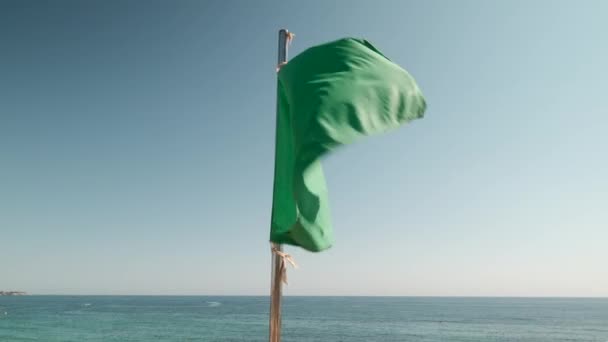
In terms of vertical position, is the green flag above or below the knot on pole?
above

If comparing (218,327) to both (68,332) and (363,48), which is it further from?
(363,48)

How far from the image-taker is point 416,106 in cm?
368

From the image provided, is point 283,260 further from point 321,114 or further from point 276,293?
point 321,114

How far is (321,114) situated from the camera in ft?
9.84

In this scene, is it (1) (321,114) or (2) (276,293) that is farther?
(2) (276,293)

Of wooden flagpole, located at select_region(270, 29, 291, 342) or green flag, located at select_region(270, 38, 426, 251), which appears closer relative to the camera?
green flag, located at select_region(270, 38, 426, 251)

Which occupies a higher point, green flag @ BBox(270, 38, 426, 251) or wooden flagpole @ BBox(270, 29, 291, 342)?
green flag @ BBox(270, 38, 426, 251)

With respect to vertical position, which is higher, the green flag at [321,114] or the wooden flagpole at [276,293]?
the green flag at [321,114]

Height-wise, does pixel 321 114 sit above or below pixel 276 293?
above

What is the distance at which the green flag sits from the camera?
113 inches

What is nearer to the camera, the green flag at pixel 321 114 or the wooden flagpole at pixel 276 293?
the green flag at pixel 321 114

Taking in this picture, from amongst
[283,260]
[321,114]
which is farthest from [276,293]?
[321,114]

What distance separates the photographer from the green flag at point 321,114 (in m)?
2.87

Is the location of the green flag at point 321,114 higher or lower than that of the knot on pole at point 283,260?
higher
